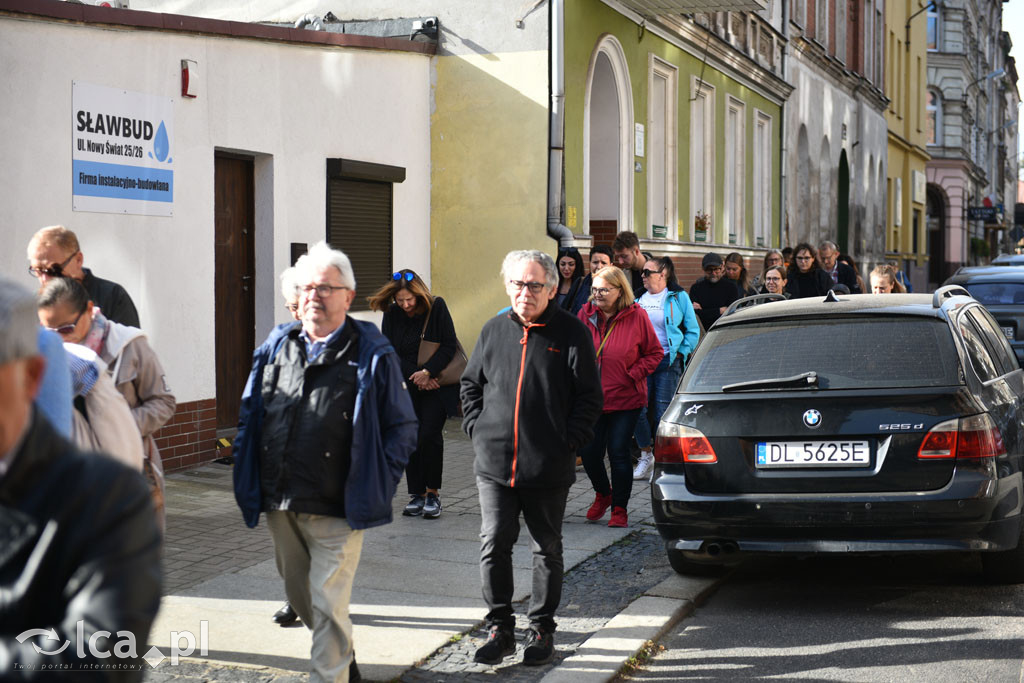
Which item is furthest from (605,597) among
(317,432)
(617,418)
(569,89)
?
(569,89)

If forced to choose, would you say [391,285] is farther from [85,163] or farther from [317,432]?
[317,432]

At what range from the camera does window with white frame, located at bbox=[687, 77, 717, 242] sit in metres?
19.8

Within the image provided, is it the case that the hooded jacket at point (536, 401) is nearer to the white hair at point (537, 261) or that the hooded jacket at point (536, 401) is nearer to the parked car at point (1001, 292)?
the white hair at point (537, 261)

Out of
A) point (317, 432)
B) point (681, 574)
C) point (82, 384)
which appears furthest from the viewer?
point (681, 574)

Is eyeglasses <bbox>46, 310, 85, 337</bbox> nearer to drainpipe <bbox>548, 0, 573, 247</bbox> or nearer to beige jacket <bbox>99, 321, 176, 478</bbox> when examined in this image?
beige jacket <bbox>99, 321, 176, 478</bbox>

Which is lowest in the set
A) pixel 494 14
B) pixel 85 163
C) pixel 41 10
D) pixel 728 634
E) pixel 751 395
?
pixel 728 634

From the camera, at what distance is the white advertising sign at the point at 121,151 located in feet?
29.4

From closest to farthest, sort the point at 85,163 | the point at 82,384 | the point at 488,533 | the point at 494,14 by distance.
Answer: the point at 82,384, the point at 488,533, the point at 85,163, the point at 494,14

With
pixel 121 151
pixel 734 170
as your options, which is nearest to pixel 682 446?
pixel 121 151

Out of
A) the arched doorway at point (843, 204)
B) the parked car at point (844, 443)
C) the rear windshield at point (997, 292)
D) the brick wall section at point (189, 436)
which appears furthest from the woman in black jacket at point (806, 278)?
the arched doorway at point (843, 204)

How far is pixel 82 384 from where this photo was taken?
4098 mm

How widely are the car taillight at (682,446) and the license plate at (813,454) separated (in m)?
0.25

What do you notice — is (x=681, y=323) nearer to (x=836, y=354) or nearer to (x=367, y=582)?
(x=836, y=354)

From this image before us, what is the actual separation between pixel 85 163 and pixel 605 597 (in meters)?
4.96
